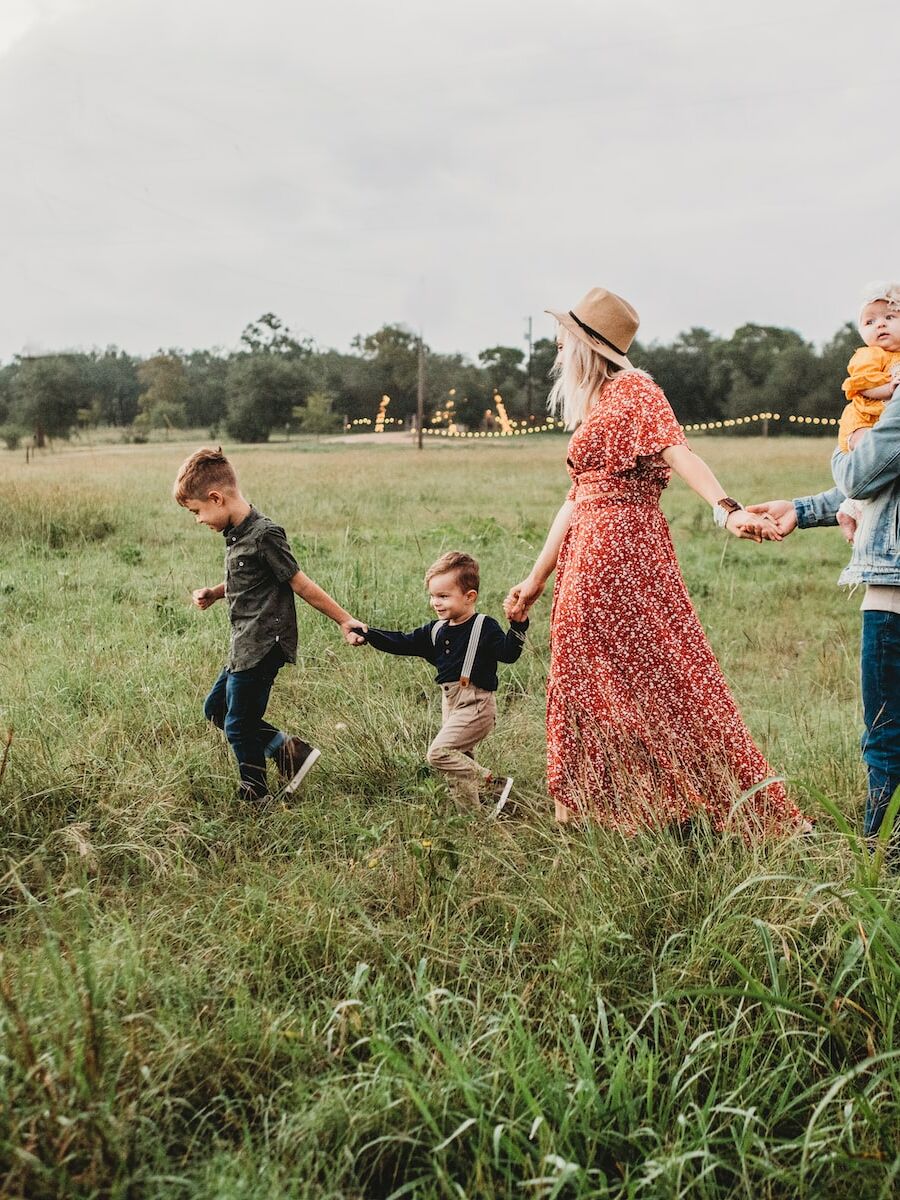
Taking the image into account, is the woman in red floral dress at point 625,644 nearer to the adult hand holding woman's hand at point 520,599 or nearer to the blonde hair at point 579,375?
the blonde hair at point 579,375

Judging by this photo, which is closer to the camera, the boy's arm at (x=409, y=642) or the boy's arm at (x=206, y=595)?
the boy's arm at (x=409, y=642)

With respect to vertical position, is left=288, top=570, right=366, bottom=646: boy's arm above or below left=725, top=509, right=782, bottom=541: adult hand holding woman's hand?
below

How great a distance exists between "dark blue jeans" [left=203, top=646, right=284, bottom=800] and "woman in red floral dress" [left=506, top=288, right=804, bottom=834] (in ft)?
4.01

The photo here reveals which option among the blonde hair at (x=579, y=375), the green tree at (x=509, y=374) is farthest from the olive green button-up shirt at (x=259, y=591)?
Result: the green tree at (x=509, y=374)

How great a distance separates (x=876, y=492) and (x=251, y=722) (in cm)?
258

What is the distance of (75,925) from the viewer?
2.93m

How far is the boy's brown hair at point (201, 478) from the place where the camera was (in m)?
3.88

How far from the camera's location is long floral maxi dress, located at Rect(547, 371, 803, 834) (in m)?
3.68

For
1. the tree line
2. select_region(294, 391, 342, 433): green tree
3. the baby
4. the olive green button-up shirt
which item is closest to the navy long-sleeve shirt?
the olive green button-up shirt

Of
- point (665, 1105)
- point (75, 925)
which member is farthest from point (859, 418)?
point (75, 925)

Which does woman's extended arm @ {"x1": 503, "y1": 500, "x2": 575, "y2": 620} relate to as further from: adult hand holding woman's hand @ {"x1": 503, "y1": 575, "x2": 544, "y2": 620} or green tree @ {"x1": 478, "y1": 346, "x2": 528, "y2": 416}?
green tree @ {"x1": 478, "y1": 346, "x2": 528, "y2": 416}

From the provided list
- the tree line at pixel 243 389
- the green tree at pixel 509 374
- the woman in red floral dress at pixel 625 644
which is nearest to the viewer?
the woman in red floral dress at pixel 625 644

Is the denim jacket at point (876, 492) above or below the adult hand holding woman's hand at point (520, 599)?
above

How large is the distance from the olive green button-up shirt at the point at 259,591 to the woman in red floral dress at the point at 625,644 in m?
1.16
